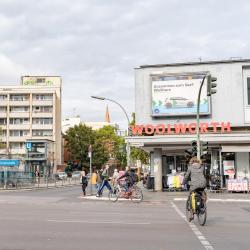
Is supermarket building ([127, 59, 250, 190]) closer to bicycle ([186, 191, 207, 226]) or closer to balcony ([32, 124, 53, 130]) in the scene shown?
bicycle ([186, 191, 207, 226])

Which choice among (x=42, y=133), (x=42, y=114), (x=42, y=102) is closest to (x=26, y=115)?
(x=42, y=114)

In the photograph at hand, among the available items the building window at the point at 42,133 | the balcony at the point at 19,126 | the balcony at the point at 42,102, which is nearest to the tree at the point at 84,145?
the building window at the point at 42,133

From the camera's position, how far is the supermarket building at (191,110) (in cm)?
3288

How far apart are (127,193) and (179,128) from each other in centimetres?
922

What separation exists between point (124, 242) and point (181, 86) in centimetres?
2429

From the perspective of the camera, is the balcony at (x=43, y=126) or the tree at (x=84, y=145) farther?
the balcony at (x=43, y=126)

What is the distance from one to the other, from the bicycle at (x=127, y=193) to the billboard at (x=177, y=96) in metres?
9.75

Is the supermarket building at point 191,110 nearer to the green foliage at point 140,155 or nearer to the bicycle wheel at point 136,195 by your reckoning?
the bicycle wheel at point 136,195

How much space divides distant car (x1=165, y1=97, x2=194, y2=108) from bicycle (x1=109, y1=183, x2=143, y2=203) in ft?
32.6

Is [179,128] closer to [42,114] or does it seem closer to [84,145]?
[84,145]

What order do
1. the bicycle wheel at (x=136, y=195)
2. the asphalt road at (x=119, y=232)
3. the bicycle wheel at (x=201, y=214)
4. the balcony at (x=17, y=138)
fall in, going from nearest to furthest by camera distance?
the asphalt road at (x=119, y=232) < the bicycle wheel at (x=201, y=214) < the bicycle wheel at (x=136, y=195) < the balcony at (x=17, y=138)

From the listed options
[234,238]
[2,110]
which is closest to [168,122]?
[234,238]

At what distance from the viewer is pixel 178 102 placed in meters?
33.7

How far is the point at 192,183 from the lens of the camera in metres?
13.7
